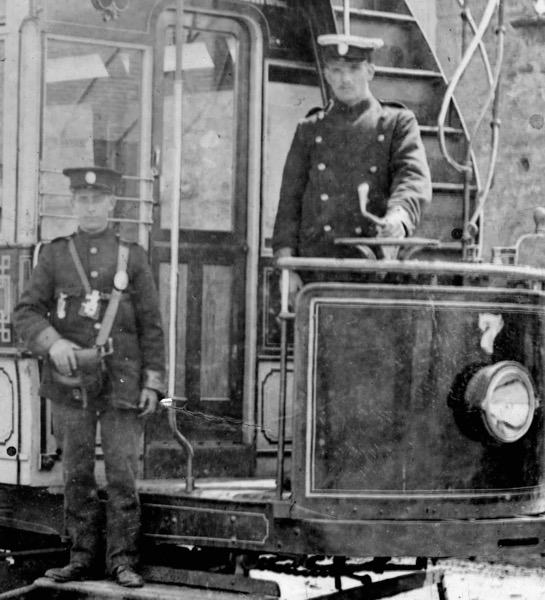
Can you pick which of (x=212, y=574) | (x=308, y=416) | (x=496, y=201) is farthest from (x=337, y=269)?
(x=496, y=201)

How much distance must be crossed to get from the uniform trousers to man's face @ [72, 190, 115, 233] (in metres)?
0.75

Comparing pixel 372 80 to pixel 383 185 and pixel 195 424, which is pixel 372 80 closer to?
pixel 383 185

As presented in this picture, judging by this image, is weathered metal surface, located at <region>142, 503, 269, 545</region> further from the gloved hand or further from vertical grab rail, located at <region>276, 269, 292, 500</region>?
the gloved hand

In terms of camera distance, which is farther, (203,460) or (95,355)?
(203,460)

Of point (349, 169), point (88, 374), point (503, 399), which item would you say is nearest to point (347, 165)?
point (349, 169)

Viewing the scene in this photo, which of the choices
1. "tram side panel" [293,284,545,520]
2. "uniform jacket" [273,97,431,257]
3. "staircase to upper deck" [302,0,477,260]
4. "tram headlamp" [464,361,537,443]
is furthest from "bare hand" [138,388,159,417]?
"staircase to upper deck" [302,0,477,260]

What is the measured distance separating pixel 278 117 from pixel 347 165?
0.57 meters

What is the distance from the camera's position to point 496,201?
981cm

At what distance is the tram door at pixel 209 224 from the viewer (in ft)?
16.8

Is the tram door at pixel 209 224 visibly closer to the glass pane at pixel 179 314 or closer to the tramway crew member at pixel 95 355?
the glass pane at pixel 179 314

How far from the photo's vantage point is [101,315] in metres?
4.61

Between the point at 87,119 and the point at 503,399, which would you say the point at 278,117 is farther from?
the point at 503,399

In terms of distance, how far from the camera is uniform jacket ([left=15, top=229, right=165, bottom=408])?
4.59 meters

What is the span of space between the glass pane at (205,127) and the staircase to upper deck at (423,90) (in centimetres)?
52
